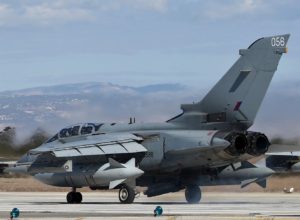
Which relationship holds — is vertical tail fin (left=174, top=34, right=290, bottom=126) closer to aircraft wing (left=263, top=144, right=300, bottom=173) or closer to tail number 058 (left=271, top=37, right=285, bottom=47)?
tail number 058 (left=271, top=37, right=285, bottom=47)

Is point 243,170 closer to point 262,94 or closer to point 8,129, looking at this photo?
point 262,94

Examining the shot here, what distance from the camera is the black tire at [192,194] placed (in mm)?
36688

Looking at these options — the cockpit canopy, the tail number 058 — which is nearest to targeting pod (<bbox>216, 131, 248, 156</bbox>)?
the tail number 058

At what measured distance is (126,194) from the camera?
34.9 meters

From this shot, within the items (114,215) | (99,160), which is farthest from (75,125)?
(114,215)

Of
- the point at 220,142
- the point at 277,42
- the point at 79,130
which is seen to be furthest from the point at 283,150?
the point at 79,130

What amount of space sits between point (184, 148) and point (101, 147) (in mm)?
3283

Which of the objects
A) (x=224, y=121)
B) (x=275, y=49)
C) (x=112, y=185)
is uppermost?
(x=275, y=49)

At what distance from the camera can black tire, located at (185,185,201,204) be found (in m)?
36.7

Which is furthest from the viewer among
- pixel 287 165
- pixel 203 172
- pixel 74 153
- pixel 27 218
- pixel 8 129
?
pixel 8 129

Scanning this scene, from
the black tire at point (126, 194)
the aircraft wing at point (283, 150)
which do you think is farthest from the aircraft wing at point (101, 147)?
the aircraft wing at point (283, 150)

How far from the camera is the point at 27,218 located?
24.6 metres

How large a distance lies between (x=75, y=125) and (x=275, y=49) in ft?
29.6

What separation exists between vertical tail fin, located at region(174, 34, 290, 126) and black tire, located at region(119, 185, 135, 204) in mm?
4274
